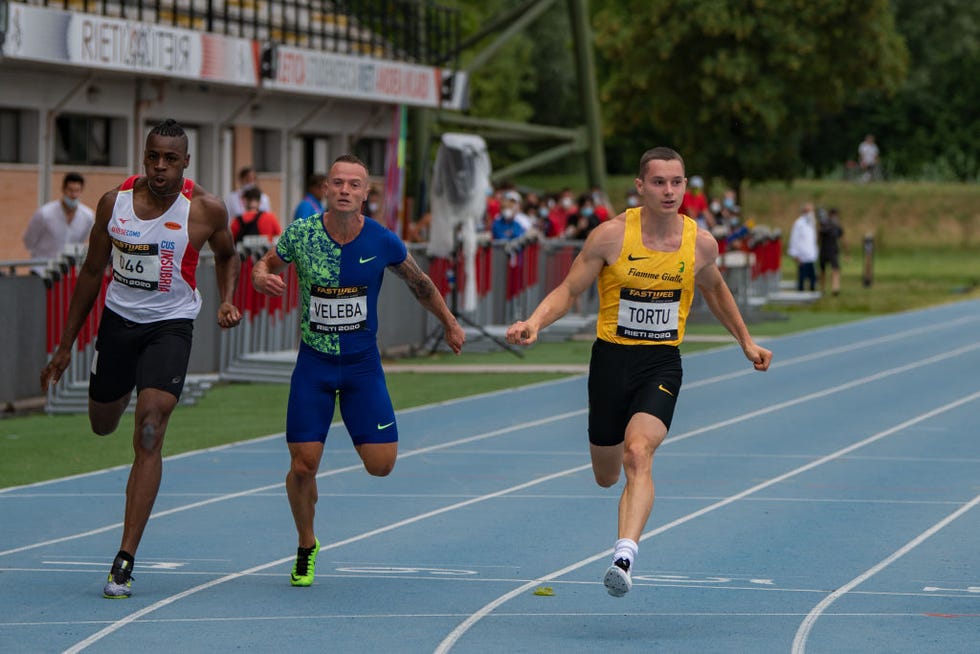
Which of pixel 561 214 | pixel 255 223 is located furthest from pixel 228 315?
pixel 561 214

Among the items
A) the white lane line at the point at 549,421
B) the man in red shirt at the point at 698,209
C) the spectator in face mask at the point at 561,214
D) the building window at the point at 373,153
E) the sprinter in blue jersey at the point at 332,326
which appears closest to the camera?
the sprinter in blue jersey at the point at 332,326

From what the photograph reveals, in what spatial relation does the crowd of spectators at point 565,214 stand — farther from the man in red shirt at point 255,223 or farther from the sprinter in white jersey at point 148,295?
the sprinter in white jersey at point 148,295

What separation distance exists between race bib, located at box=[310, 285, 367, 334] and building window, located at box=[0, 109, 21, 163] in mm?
15472

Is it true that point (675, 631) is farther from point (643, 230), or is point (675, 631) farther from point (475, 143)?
point (475, 143)

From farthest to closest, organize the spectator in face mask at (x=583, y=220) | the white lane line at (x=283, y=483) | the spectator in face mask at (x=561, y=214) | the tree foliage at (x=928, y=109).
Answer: the tree foliage at (x=928, y=109) < the spectator in face mask at (x=561, y=214) < the spectator in face mask at (x=583, y=220) < the white lane line at (x=283, y=483)

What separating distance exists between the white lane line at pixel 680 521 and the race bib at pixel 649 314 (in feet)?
4.05

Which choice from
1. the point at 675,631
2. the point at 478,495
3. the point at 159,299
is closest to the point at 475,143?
the point at 478,495

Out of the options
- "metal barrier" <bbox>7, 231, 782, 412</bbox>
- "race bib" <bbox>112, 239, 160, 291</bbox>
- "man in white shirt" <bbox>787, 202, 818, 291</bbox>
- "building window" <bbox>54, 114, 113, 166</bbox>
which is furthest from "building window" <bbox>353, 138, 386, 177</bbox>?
"race bib" <bbox>112, 239, 160, 291</bbox>

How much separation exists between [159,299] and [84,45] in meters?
13.8

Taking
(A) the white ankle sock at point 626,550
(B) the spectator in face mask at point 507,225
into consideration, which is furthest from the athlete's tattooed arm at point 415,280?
(B) the spectator in face mask at point 507,225

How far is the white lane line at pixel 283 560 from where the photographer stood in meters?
7.46

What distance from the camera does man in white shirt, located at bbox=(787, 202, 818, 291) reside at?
1542 inches

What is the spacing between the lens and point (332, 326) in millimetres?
8617

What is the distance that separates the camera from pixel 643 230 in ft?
27.8
